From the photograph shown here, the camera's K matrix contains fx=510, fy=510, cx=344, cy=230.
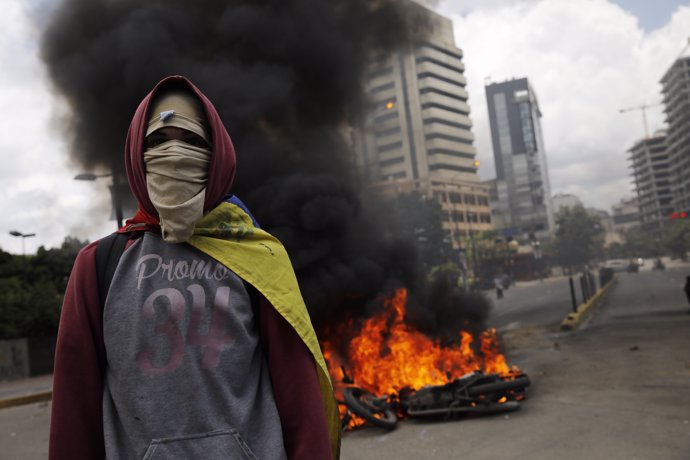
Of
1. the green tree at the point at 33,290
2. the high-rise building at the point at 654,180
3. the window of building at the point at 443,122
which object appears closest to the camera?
the green tree at the point at 33,290

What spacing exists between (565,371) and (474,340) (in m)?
1.44

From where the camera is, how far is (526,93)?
110 meters

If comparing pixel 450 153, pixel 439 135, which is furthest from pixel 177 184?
pixel 450 153

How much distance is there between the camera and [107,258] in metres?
1.27

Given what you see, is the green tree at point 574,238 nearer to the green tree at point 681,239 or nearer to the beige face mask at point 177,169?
the green tree at point 681,239

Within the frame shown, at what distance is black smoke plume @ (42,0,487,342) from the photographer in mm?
8742

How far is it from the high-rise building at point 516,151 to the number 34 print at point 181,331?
107 m

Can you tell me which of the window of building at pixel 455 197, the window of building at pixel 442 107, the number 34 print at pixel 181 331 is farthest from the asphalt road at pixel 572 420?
the window of building at pixel 442 107

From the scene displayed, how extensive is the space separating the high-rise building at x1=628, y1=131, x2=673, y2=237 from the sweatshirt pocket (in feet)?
435

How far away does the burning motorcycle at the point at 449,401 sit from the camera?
572 cm

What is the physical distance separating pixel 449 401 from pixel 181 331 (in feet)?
17.1

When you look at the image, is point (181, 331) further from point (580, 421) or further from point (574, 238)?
point (574, 238)

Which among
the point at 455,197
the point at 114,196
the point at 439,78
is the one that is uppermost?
the point at 439,78

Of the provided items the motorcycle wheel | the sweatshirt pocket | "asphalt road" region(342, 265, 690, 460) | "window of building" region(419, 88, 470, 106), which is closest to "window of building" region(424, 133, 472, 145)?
"window of building" region(419, 88, 470, 106)
